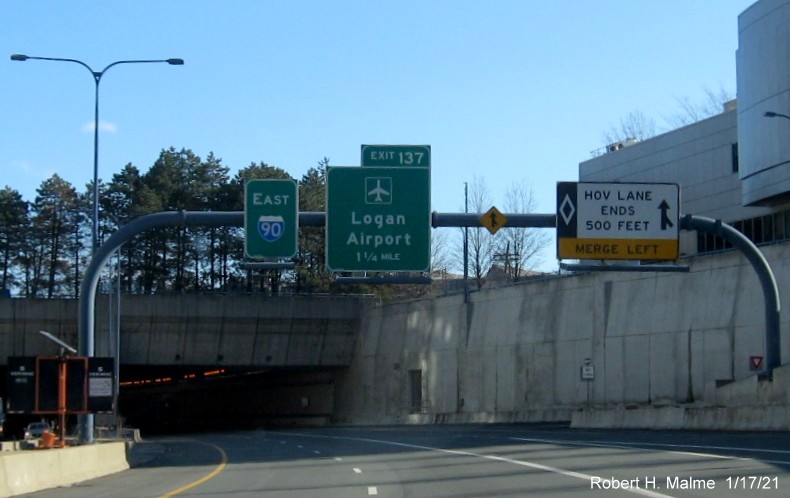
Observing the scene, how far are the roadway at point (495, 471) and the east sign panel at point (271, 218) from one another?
506 cm

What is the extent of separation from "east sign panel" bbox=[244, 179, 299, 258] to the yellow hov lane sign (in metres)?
6.12

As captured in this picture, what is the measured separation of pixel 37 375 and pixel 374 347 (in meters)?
45.8

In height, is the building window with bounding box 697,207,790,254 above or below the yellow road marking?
above

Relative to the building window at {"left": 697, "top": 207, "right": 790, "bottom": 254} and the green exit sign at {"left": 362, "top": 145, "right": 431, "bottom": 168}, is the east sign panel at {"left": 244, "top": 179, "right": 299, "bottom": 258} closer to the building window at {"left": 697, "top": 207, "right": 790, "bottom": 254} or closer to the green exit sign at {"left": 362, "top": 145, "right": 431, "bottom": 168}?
the green exit sign at {"left": 362, "top": 145, "right": 431, "bottom": 168}

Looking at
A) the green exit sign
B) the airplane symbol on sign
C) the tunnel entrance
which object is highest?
the green exit sign

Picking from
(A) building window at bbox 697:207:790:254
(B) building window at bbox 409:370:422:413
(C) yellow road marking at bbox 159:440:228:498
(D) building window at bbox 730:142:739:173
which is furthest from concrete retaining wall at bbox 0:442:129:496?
(D) building window at bbox 730:142:739:173

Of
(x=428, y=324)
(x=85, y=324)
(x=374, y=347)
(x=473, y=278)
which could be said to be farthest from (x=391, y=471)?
(x=473, y=278)

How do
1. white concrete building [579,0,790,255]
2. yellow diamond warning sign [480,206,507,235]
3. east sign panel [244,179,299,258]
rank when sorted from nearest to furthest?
yellow diamond warning sign [480,206,507,235], east sign panel [244,179,299,258], white concrete building [579,0,790,255]

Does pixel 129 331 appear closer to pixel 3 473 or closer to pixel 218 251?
pixel 218 251

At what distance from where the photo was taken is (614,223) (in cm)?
2530

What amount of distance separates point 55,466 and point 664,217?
48.0 ft

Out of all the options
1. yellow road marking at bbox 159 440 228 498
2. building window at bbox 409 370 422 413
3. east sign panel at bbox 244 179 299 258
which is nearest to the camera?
yellow road marking at bbox 159 440 228 498

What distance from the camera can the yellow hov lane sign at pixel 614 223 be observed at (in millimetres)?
25125

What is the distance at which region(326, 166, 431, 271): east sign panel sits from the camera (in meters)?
24.9
